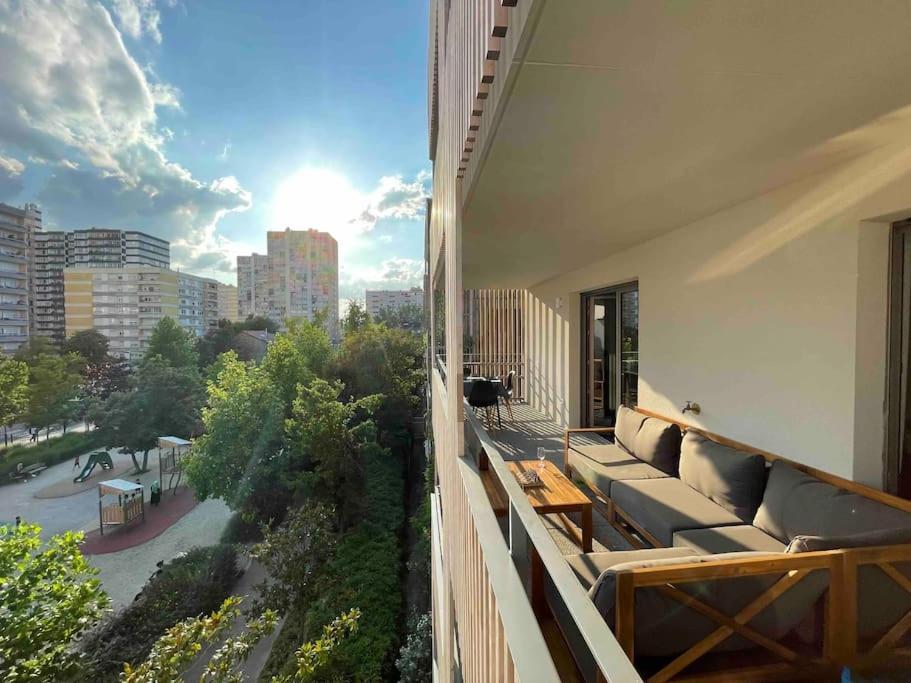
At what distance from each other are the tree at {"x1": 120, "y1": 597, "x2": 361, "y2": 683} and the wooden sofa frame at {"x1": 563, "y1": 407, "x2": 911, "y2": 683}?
19.7 feet

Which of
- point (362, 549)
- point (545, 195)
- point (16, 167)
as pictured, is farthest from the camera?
point (16, 167)

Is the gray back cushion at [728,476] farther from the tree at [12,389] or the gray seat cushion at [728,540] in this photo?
the tree at [12,389]

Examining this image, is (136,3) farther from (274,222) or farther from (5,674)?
(5,674)

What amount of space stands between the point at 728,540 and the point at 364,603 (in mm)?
8236

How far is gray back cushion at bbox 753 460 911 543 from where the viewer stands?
180cm

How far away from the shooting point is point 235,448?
11.6m

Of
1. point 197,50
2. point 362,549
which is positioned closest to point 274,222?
point 197,50

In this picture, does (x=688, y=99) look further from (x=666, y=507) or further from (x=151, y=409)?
(x=151, y=409)

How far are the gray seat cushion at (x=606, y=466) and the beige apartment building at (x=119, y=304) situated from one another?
72.7ft

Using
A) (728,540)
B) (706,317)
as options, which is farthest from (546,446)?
(728,540)

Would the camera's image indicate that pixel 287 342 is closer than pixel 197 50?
Yes

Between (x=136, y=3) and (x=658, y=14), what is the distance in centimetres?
2621

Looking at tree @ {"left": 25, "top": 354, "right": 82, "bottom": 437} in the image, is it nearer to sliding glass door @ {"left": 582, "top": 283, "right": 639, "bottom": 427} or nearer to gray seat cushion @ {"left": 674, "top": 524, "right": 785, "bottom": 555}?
sliding glass door @ {"left": 582, "top": 283, "right": 639, "bottom": 427}

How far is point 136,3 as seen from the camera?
1783cm
